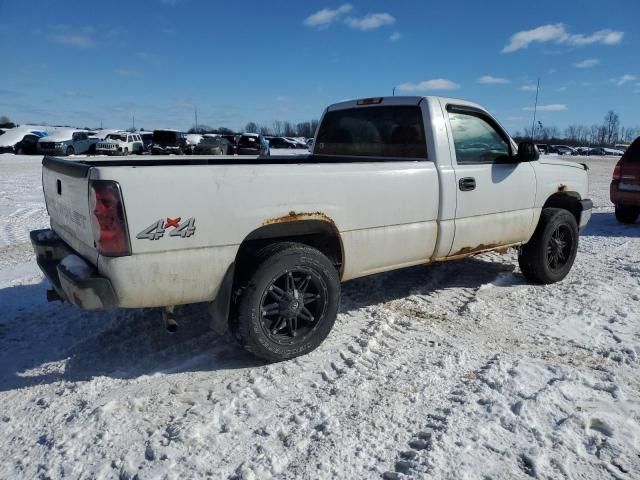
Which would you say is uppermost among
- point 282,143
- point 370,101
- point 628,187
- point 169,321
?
point 370,101

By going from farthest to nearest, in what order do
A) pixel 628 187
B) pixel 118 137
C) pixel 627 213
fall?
pixel 118 137, pixel 627 213, pixel 628 187

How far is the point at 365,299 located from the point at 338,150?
63.4 inches

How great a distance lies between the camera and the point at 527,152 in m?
4.66

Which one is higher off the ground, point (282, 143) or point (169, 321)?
point (282, 143)

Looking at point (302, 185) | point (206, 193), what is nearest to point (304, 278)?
point (302, 185)

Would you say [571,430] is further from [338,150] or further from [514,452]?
[338,150]

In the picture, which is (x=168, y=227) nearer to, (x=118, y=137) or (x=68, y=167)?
(x=68, y=167)

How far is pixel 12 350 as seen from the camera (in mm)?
3650

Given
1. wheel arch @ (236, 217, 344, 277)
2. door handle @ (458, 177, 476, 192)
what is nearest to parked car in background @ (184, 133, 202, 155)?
door handle @ (458, 177, 476, 192)

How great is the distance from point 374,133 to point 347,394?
2711mm

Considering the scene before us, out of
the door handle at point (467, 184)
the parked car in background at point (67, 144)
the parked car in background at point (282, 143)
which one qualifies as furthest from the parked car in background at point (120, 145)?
the door handle at point (467, 184)

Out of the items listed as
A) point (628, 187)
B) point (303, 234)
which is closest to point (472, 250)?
point (303, 234)

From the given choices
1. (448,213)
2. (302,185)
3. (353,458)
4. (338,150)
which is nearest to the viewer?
(353,458)

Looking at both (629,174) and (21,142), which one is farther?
(21,142)
